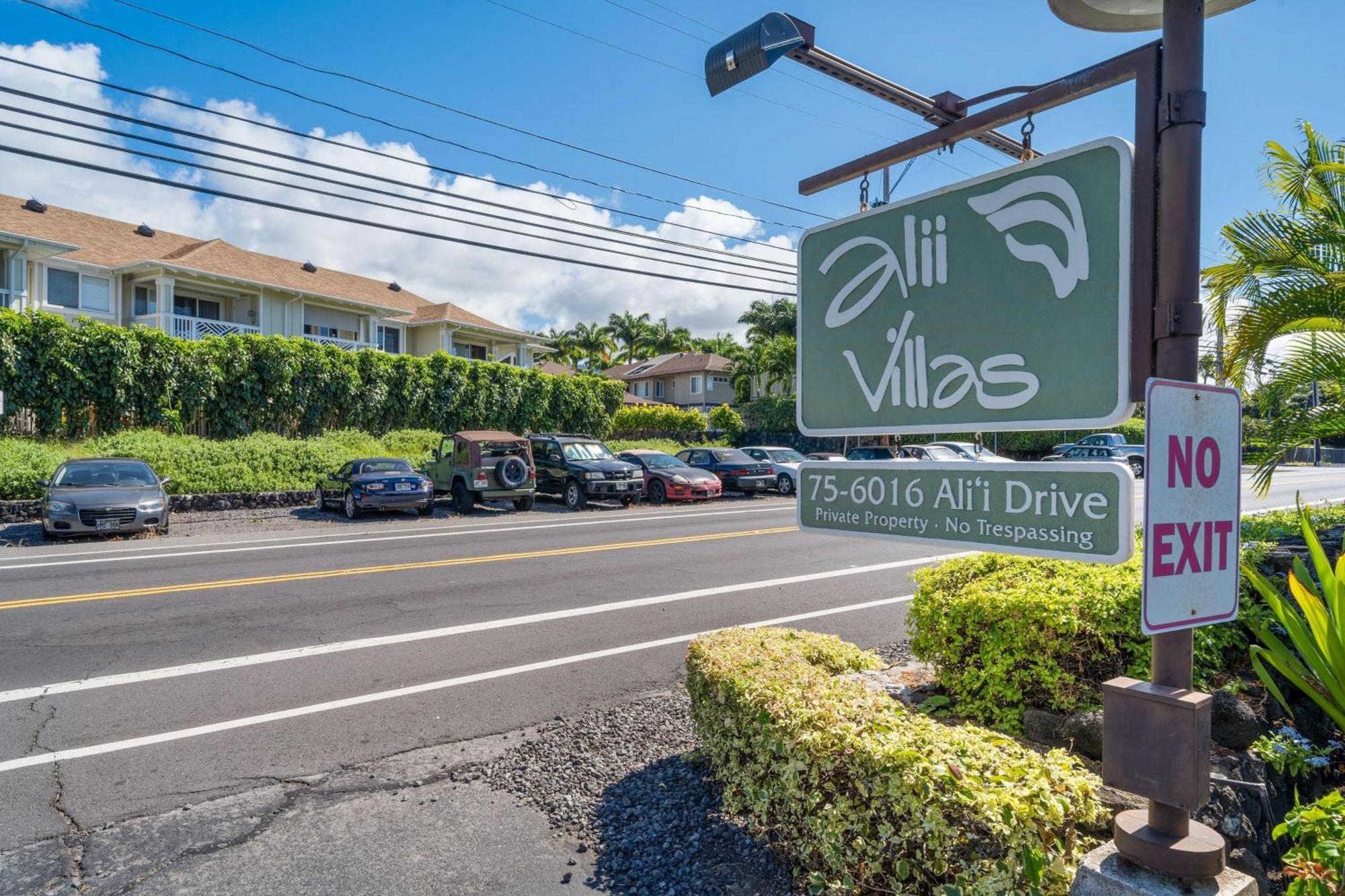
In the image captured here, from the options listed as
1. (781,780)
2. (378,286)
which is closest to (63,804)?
(781,780)

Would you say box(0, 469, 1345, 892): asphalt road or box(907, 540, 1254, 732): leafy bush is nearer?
box(907, 540, 1254, 732): leafy bush

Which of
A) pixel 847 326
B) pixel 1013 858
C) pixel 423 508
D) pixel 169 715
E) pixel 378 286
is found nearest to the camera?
pixel 1013 858

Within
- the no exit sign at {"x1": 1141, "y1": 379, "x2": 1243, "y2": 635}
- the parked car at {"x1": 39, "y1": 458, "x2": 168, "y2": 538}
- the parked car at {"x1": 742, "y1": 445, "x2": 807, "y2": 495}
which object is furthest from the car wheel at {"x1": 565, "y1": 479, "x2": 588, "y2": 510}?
the no exit sign at {"x1": 1141, "y1": 379, "x2": 1243, "y2": 635}

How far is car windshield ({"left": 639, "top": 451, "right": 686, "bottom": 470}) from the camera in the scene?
2418 cm

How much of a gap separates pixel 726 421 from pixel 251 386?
899 inches

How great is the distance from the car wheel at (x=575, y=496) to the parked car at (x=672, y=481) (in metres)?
1.84

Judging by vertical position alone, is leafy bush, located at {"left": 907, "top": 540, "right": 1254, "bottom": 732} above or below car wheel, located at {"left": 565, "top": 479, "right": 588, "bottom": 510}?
above

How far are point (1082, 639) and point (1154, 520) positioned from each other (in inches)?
97.5

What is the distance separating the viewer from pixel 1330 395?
22.1ft

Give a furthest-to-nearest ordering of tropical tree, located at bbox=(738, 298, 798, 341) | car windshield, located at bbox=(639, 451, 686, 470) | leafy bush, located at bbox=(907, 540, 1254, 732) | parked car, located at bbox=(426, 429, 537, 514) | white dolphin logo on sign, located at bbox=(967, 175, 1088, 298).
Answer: tropical tree, located at bbox=(738, 298, 798, 341), car windshield, located at bbox=(639, 451, 686, 470), parked car, located at bbox=(426, 429, 537, 514), leafy bush, located at bbox=(907, 540, 1254, 732), white dolphin logo on sign, located at bbox=(967, 175, 1088, 298)

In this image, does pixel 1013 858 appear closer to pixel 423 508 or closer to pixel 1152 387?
pixel 1152 387

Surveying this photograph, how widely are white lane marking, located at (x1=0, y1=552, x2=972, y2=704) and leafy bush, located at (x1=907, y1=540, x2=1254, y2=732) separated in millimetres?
1021

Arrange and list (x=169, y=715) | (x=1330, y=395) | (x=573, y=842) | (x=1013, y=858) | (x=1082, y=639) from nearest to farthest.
Answer: (x=1013, y=858)
(x=573, y=842)
(x=1082, y=639)
(x=169, y=715)
(x=1330, y=395)

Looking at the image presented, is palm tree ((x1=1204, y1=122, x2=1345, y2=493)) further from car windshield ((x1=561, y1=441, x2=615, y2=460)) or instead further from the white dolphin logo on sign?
car windshield ((x1=561, y1=441, x2=615, y2=460))
